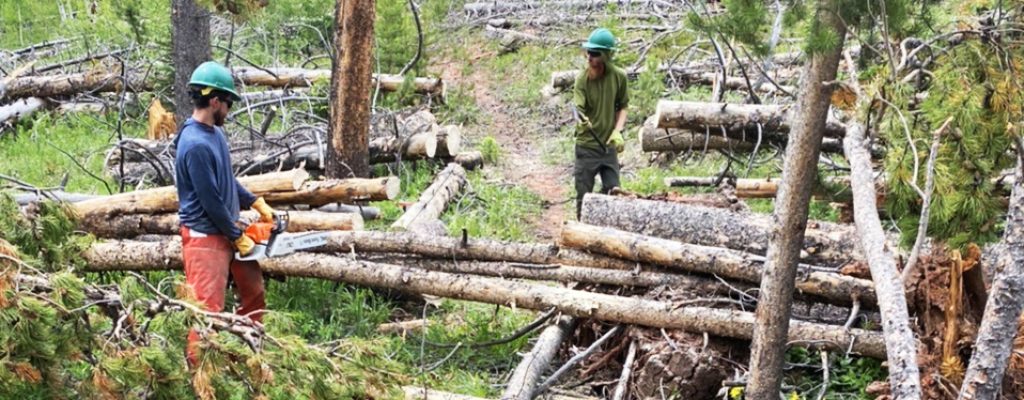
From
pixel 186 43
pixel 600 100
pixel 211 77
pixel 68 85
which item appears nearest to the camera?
pixel 211 77

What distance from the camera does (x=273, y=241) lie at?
6.07 metres

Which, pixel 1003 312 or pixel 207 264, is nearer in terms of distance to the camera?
pixel 1003 312

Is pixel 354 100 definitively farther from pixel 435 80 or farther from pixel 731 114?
pixel 435 80

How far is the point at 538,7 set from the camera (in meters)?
19.3

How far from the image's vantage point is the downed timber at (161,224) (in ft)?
24.5

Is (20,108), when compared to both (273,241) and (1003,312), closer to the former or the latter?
(273,241)

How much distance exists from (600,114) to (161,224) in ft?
12.2

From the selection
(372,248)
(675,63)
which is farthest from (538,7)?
(372,248)

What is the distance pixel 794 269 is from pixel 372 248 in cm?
327

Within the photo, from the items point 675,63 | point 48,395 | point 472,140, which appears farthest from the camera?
point 675,63

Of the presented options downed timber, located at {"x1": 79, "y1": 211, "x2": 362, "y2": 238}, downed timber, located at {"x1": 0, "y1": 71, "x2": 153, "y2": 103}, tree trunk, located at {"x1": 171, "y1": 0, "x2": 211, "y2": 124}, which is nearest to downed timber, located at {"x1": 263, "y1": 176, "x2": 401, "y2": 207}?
downed timber, located at {"x1": 79, "y1": 211, "x2": 362, "y2": 238}

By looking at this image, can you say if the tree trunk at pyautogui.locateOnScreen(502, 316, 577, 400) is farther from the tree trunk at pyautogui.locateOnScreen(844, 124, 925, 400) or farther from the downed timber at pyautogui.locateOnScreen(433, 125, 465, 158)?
the downed timber at pyautogui.locateOnScreen(433, 125, 465, 158)

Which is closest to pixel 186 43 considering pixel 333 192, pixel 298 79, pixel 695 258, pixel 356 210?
pixel 298 79

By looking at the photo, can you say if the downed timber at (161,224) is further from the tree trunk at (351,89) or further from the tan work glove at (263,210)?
the tree trunk at (351,89)
